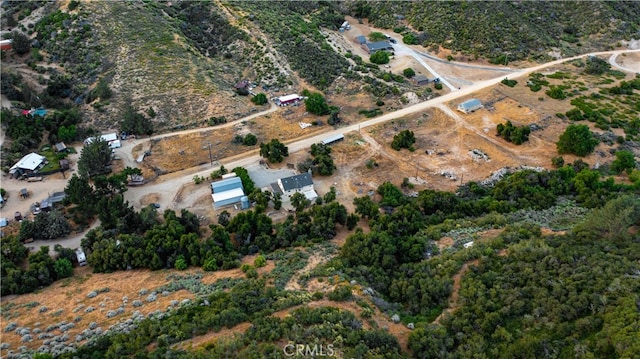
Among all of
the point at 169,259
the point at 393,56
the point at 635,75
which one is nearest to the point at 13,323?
the point at 169,259

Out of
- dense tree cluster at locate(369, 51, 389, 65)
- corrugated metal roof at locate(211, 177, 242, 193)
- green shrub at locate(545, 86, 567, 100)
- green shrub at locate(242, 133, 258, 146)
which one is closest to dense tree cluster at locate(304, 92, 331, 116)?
green shrub at locate(242, 133, 258, 146)

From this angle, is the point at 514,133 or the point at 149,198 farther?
the point at 514,133

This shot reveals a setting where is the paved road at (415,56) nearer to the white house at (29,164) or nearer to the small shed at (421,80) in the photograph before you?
the small shed at (421,80)

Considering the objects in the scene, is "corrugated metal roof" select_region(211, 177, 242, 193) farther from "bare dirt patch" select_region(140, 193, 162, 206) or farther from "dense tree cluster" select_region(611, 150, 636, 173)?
"dense tree cluster" select_region(611, 150, 636, 173)

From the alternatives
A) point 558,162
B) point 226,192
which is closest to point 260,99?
point 226,192

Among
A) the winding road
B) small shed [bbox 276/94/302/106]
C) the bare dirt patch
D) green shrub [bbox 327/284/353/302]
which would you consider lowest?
the bare dirt patch

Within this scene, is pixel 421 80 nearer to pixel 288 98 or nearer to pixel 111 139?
pixel 288 98
